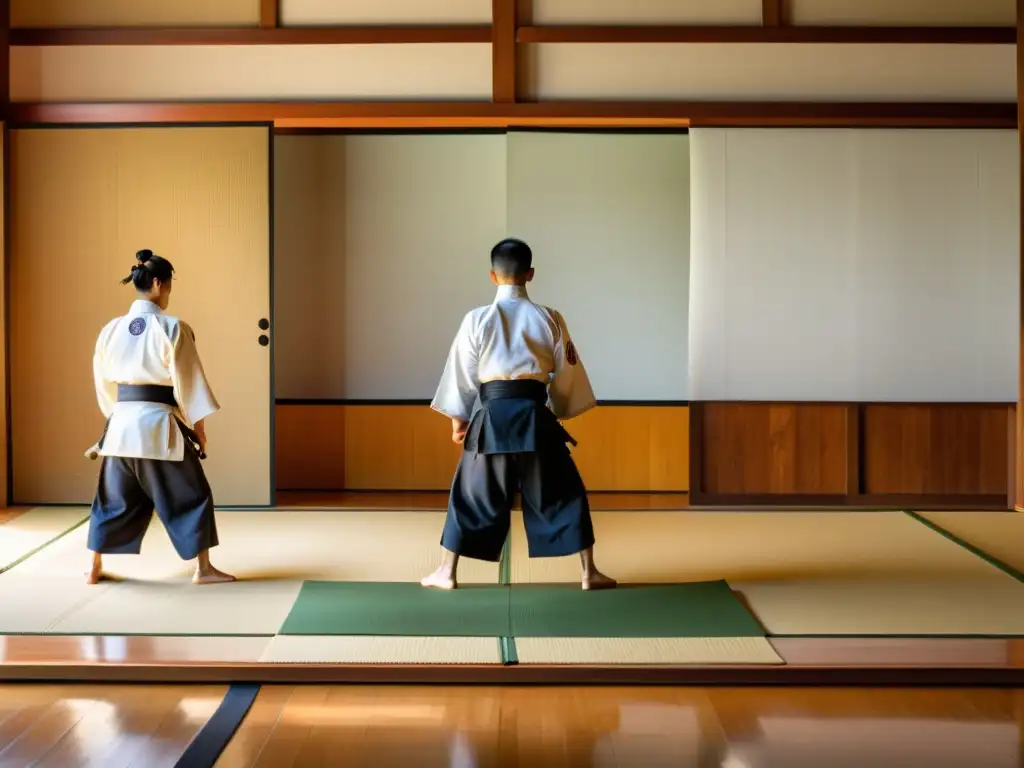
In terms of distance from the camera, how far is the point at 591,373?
249 inches

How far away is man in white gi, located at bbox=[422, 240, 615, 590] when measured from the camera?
3984mm

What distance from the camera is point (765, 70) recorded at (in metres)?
5.64

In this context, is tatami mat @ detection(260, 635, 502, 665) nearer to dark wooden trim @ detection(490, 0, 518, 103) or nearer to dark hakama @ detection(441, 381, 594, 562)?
dark hakama @ detection(441, 381, 594, 562)

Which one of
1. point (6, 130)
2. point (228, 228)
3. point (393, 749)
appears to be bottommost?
point (393, 749)

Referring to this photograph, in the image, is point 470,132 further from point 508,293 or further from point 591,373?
point 508,293

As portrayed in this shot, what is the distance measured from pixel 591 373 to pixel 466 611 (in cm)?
273

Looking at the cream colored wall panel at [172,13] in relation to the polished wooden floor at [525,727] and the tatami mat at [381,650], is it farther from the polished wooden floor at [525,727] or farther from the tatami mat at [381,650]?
the polished wooden floor at [525,727]

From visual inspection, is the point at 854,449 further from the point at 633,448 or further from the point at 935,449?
the point at 633,448

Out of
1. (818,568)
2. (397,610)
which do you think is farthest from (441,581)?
(818,568)

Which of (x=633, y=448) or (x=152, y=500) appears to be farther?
(x=633, y=448)

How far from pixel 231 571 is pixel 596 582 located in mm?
1382

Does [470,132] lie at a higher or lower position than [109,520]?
higher

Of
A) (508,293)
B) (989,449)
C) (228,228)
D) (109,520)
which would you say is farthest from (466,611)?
(989,449)

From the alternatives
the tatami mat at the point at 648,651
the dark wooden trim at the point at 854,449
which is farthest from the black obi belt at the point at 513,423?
the dark wooden trim at the point at 854,449
